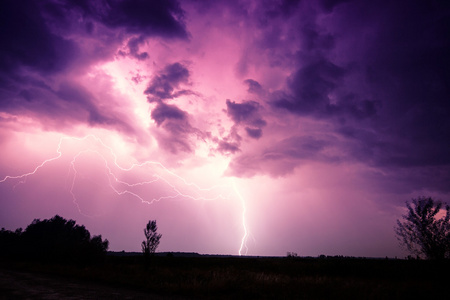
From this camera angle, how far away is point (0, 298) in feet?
23.1

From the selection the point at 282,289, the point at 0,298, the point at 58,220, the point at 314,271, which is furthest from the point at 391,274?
the point at 58,220

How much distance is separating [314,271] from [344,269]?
3.02m

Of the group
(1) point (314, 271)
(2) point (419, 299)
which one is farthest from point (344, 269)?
(2) point (419, 299)

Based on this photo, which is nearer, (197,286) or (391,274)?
(197,286)

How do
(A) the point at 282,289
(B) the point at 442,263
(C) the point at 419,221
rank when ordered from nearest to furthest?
(A) the point at 282,289, (B) the point at 442,263, (C) the point at 419,221

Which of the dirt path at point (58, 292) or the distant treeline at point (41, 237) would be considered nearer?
the dirt path at point (58, 292)

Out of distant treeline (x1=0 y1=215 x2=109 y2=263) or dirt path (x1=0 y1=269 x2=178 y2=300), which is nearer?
dirt path (x1=0 y1=269 x2=178 y2=300)

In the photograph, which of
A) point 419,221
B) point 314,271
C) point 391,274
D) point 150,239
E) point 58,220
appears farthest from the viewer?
point 58,220

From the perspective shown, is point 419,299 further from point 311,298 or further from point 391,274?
point 391,274

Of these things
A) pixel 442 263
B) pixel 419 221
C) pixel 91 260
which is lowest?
pixel 91 260

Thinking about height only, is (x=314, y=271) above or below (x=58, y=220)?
below

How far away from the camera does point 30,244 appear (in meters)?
50.3

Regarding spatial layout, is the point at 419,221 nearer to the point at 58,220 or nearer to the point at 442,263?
the point at 442,263

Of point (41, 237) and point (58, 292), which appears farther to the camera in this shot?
point (41, 237)
